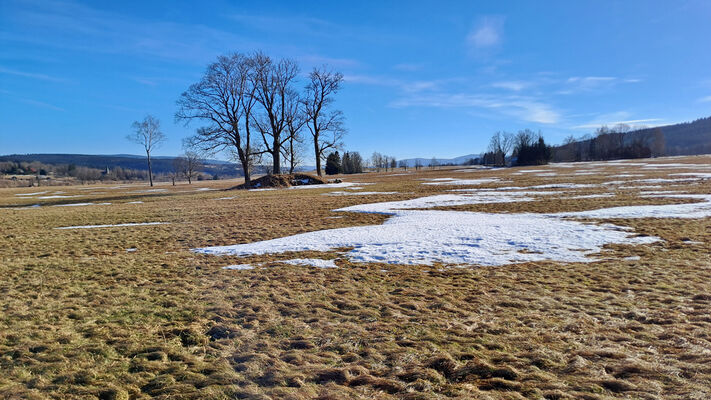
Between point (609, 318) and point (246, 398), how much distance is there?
13.7ft

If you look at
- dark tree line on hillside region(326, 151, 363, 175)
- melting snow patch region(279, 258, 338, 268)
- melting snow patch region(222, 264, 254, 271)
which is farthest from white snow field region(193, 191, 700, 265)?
dark tree line on hillside region(326, 151, 363, 175)

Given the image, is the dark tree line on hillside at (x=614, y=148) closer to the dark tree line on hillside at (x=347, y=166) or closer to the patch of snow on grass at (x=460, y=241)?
the dark tree line on hillside at (x=347, y=166)

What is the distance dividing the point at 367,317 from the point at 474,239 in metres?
5.39

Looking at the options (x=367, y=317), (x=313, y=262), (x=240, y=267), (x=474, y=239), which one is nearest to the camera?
(x=367, y=317)

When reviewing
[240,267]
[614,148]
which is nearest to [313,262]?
[240,267]

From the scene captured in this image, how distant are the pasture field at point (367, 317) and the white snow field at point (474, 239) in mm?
88

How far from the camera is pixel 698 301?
4688mm

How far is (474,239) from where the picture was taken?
8.96m

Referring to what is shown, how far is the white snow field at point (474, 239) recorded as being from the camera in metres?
7.57

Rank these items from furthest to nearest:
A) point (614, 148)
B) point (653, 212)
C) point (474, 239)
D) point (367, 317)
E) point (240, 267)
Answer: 1. point (614, 148)
2. point (653, 212)
3. point (474, 239)
4. point (240, 267)
5. point (367, 317)

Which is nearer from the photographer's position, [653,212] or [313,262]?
[313,262]

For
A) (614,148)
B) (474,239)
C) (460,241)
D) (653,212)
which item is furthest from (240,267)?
(614,148)

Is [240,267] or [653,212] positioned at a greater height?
[653,212]

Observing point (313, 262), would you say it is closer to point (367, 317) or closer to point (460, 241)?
point (367, 317)
